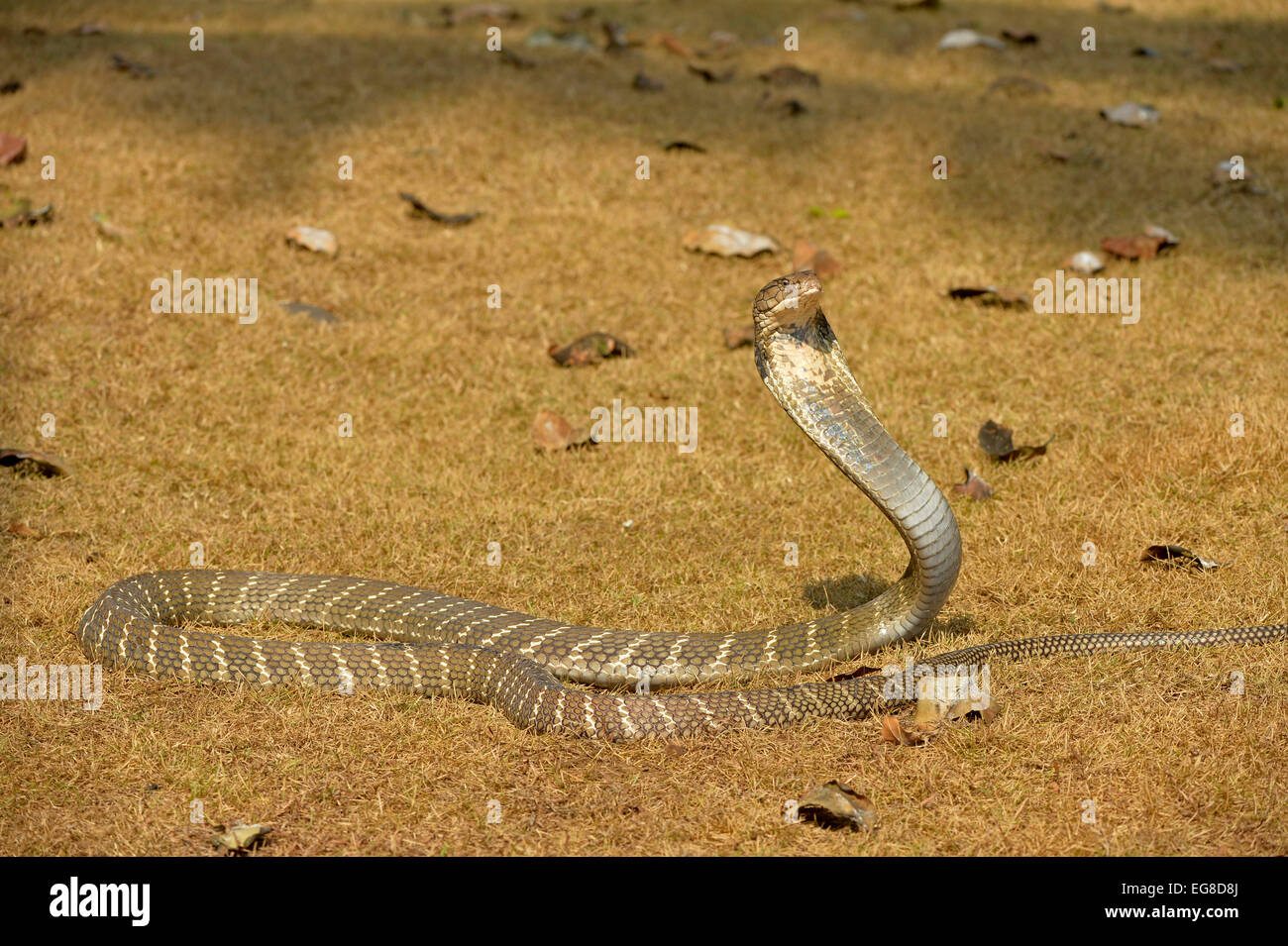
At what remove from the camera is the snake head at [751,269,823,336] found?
523cm

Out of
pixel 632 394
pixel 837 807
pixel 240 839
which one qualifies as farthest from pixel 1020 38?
pixel 240 839

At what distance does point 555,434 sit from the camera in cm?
834

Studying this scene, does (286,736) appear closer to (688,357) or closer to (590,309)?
(688,357)

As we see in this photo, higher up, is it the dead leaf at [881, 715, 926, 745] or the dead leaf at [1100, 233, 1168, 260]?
the dead leaf at [1100, 233, 1168, 260]

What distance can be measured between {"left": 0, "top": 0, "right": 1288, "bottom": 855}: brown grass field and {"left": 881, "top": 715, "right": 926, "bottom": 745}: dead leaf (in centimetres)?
10

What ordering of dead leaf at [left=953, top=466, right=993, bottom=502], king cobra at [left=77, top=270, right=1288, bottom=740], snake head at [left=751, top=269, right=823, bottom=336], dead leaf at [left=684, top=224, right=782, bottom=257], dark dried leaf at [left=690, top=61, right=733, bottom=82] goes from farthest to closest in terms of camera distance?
1. dark dried leaf at [left=690, top=61, right=733, bottom=82]
2. dead leaf at [left=684, top=224, right=782, bottom=257]
3. dead leaf at [left=953, top=466, right=993, bottom=502]
4. king cobra at [left=77, top=270, right=1288, bottom=740]
5. snake head at [left=751, top=269, right=823, bottom=336]

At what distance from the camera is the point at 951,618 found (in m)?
6.36

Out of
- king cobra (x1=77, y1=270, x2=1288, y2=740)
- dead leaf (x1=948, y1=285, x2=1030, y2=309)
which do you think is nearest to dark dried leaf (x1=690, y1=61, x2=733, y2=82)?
dead leaf (x1=948, y1=285, x2=1030, y2=309)

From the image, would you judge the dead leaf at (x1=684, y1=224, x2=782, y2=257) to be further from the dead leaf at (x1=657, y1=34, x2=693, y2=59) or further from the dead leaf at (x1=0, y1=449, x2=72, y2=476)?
the dead leaf at (x1=0, y1=449, x2=72, y2=476)

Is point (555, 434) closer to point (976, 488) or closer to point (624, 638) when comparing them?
point (624, 638)

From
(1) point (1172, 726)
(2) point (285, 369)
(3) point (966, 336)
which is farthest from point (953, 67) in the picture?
(1) point (1172, 726)

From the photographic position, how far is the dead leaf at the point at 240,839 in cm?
448

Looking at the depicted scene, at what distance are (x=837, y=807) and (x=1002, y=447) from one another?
12.9 ft

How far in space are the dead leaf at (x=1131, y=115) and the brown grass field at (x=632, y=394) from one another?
0.73 ft
